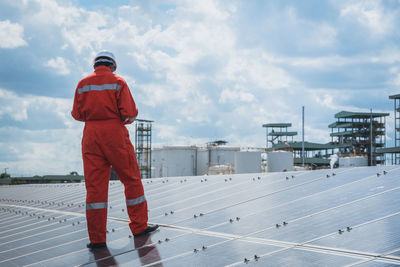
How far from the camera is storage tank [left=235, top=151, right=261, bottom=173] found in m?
33.7

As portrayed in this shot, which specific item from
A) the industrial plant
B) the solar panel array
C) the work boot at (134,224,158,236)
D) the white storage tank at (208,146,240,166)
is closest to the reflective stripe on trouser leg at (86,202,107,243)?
the solar panel array

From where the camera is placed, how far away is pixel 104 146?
17.0 ft

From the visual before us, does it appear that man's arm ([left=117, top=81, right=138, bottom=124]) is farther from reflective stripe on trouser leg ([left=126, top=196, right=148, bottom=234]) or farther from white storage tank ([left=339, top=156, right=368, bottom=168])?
white storage tank ([left=339, top=156, right=368, bottom=168])

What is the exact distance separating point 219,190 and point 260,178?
3.83 feet

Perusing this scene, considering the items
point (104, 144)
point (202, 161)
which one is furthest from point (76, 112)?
point (202, 161)

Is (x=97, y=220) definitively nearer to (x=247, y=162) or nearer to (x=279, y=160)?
(x=247, y=162)

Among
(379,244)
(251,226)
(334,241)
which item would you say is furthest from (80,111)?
(379,244)

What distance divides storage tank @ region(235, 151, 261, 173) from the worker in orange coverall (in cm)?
2867

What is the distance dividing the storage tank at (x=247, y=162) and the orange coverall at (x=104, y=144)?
2868cm

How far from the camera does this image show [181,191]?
886cm

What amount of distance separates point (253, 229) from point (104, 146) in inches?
80.0

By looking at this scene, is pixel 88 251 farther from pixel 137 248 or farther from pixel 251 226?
→ pixel 251 226

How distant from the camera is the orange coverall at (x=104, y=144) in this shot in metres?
5.22

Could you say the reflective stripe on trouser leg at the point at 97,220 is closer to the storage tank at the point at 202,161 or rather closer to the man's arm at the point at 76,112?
the man's arm at the point at 76,112
